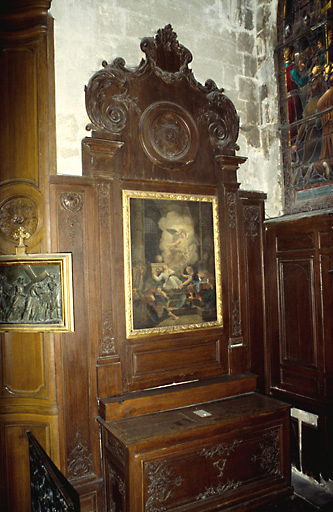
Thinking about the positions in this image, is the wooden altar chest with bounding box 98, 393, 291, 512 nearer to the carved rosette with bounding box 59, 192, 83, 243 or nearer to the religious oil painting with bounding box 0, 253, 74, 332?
the religious oil painting with bounding box 0, 253, 74, 332

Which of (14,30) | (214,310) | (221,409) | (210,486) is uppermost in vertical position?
(14,30)

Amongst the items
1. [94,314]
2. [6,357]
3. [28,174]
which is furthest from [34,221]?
[6,357]

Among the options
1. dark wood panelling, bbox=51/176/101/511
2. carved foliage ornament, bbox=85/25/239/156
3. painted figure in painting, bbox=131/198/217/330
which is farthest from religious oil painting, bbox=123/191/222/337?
carved foliage ornament, bbox=85/25/239/156

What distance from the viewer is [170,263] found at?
12.4ft

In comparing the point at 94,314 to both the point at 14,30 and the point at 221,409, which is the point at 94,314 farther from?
the point at 14,30

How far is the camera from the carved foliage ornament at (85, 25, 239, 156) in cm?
349

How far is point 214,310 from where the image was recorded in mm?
4020

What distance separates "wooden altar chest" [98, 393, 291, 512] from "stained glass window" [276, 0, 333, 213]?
2182 millimetres

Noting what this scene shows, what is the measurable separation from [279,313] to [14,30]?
360 cm

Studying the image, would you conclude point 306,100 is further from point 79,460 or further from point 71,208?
point 79,460

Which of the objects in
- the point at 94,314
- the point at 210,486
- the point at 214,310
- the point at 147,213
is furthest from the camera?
the point at 214,310

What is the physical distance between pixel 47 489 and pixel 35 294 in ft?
4.64

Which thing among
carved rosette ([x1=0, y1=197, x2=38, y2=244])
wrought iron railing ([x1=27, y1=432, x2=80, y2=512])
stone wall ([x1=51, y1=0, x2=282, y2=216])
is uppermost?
stone wall ([x1=51, y1=0, x2=282, y2=216])

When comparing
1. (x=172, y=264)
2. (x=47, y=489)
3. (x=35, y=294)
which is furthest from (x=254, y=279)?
(x=47, y=489)
